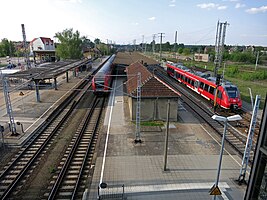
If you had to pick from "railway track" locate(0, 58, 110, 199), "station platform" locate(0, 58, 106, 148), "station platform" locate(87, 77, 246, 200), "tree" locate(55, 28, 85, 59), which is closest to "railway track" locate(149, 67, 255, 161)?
"station platform" locate(87, 77, 246, 200)

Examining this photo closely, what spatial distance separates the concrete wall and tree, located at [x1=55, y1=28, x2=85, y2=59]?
4348cm

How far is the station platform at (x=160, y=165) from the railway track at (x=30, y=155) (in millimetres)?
3569

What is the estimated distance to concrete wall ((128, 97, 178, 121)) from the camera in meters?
19.2

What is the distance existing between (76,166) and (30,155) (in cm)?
337

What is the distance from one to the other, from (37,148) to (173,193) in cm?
943

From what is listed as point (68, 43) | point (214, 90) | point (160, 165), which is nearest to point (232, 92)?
point (214, 90)

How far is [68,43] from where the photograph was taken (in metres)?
57.0

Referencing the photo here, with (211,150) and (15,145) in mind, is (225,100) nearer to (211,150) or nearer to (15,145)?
(211,150)

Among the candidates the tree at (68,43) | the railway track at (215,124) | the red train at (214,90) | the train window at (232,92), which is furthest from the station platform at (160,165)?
the tree at (68,43)

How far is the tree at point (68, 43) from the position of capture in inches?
2223

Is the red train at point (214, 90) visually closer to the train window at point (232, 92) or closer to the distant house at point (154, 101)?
the train window at point (232, 92)

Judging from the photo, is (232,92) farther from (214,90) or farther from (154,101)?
(154,101)

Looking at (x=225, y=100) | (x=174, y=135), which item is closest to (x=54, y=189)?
(x=174, y=135)

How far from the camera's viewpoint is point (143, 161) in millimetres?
13234
